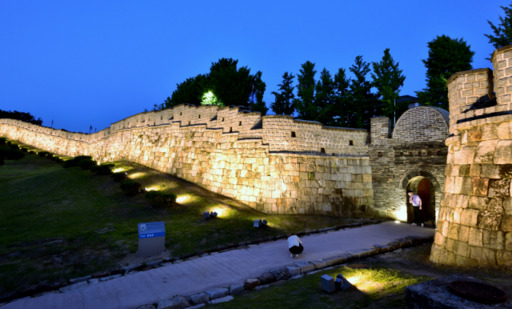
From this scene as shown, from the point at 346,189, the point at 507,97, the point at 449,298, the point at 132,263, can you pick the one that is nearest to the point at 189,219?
the point at 132,263

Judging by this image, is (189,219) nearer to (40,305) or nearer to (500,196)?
(40,305)

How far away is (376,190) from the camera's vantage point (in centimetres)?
1480

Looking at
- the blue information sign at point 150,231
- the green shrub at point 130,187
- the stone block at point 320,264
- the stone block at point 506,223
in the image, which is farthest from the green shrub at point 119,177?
the stone block at point 506,223

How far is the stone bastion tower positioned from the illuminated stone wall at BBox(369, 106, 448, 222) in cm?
587

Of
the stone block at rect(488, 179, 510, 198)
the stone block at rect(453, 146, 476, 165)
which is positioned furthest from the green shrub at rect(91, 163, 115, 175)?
the stone block at rect(488, 179, 510, 198)

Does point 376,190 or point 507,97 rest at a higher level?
point 507,97

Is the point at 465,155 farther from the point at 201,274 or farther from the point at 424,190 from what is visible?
the point at 424,190

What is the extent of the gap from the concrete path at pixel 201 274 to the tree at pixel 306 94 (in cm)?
1535

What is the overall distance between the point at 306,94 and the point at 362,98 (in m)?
5.40

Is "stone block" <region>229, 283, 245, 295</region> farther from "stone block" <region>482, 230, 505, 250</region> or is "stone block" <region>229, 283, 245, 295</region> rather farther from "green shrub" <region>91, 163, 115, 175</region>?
"green shrub" <region>91, 163, 115, 175</region>

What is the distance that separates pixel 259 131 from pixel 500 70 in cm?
1128

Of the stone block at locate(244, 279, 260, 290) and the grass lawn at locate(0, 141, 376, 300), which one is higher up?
the grass lawn at locate(0, 141, 376, 300)

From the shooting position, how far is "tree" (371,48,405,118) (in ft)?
66.4

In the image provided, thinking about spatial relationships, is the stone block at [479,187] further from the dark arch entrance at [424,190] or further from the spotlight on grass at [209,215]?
the spotlight on grass at [209,215]
